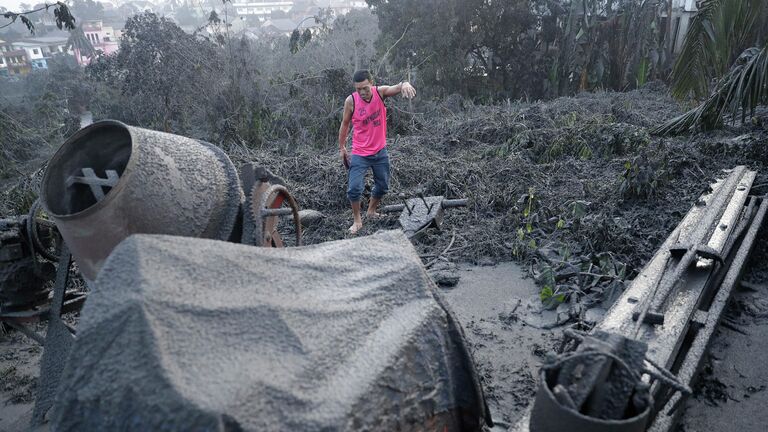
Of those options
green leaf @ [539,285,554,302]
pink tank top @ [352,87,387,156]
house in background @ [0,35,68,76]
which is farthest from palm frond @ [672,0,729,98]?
house in background @ [0,35,68,76]

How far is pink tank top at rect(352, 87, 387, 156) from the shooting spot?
5750 millimetres

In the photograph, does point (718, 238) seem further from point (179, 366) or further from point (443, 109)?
point (443, 109)

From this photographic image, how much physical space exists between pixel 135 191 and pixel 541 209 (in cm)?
461

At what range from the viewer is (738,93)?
18.8 feet

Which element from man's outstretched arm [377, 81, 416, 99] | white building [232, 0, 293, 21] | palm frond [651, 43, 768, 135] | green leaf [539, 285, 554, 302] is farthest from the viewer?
white building [232, 0, 293, 21]

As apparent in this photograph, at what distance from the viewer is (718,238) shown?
3.88m

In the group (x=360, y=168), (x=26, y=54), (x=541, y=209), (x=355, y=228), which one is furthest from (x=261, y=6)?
(x=541, y=209)

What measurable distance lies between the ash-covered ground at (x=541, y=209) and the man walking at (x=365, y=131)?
0.54 metres

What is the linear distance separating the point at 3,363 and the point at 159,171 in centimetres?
276

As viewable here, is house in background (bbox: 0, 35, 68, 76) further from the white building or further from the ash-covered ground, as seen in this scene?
the ash-covered ground

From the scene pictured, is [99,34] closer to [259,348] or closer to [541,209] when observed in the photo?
[541,209]

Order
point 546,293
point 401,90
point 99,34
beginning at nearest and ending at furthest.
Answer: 1. point 546,293
2. point 401,90
3. point 99,34

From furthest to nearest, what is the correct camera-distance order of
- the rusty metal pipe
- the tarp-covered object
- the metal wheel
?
the metal wheel < the rusty metal pipe < the tarp-covered object

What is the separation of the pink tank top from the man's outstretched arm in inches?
3.0
